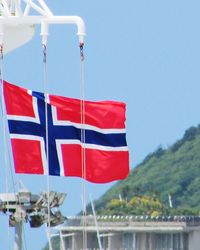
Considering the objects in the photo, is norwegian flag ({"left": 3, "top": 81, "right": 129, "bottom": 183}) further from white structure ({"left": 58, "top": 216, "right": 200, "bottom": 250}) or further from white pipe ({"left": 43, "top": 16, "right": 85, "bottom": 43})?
white structure ({"left": 58, "top": 216, "right": 200, "bottom": 250})

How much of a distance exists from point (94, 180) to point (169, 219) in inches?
3476

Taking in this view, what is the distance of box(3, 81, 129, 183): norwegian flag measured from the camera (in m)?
34.7

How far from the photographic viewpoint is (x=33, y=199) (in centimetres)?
3303

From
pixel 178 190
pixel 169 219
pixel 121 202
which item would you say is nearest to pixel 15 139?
pixel 169 219

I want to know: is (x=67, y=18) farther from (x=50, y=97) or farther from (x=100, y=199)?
(x=100, y=199)

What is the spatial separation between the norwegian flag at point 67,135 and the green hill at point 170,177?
10344 cm

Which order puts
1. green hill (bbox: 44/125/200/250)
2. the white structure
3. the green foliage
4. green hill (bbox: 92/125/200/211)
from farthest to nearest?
1. green hill (bbox: 92/125/200/211)
2. green hill (bbox: 44/125/200/250)
3. the green foliage
4. the white structure

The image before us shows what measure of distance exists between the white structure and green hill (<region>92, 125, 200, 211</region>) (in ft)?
51.9

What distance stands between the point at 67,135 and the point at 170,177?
11507 cm

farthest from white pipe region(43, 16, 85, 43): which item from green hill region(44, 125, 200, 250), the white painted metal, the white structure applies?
green hill region(44, 125, 200, 250)

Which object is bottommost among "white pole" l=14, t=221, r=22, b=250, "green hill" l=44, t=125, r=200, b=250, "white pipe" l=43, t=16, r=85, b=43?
"white pole" l=14, t=221, r=22, b=250

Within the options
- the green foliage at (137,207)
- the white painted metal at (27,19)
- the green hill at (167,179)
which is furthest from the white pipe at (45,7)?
the green hill at (167,179)

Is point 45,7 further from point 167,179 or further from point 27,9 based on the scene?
point 167,179

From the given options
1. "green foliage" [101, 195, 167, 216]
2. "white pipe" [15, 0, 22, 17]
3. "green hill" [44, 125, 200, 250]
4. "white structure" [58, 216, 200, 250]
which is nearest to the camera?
"white pipe" [15, 0, 22, 17]
